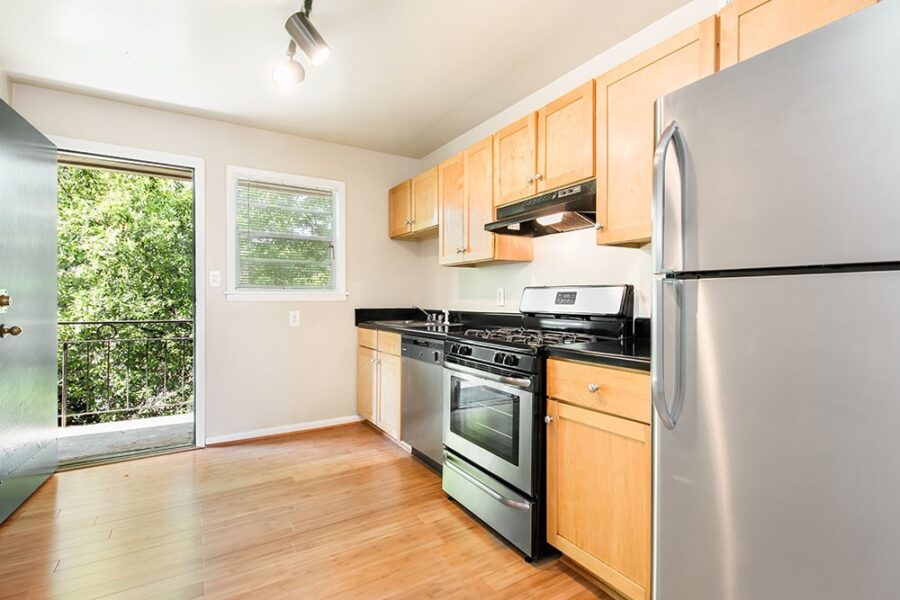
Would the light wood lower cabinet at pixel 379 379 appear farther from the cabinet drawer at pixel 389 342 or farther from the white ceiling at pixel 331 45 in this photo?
the white ceiling at pixel 331 45

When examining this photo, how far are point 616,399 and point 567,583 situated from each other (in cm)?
83

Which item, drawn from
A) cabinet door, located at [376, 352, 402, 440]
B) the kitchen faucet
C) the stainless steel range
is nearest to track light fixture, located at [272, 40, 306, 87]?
the stainless steel range

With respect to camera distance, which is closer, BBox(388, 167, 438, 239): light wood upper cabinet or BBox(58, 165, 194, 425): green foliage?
BBox(388, 167, 438, 239): light wood upper cabinet

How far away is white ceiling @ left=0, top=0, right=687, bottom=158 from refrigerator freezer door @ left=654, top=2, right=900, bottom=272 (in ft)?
4.33

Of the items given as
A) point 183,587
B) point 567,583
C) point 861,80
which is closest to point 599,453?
point 567,583

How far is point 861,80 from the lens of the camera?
2.64 ft

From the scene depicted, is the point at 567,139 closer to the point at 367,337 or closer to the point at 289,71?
the point at 289,71

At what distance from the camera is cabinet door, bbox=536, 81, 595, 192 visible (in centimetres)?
200

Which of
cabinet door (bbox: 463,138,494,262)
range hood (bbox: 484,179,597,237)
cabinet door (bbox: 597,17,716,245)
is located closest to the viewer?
cabinet door (bbox: 597,17,716,245)

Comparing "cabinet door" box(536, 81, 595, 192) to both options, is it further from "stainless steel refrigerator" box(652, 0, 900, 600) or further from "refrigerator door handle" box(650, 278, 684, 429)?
"refrigerator door handle" box(650, 278, 684, 429)

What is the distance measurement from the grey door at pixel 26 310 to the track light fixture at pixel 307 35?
1.56m

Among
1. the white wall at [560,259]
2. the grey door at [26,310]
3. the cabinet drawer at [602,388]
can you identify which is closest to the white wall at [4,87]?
the grey door at [26,310]

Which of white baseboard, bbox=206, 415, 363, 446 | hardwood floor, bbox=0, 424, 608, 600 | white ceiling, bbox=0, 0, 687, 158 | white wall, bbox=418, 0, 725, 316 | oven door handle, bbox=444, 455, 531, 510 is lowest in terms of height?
hardwood floor, bbox=0, 424, 608, 600

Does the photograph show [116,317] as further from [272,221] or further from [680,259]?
[680,259]
